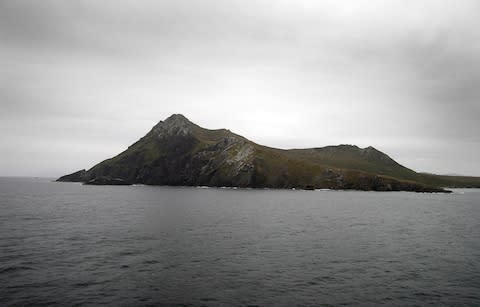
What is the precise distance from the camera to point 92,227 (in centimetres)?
6556

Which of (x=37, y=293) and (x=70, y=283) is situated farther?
(x=70, y=283)

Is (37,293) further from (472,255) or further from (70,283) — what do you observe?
(472,255)

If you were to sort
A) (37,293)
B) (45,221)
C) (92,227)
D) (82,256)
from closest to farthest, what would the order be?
(37,293), (82,256), (92,227), (45,221)

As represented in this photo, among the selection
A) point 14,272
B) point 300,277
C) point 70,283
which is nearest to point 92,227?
point 14,272

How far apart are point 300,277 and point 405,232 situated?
140ft

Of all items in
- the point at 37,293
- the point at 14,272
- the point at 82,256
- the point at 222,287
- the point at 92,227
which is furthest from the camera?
the point at 92,227

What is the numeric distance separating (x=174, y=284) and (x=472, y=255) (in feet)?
143

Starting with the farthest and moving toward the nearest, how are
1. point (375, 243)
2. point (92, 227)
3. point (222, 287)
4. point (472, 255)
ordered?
point (92, 227)
point (375, 243)
point (472, 255)
point (222, 287)

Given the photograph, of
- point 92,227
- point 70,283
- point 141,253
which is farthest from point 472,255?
point 92,227

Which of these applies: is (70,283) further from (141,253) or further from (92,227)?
(92,227)

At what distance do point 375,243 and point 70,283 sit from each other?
45870 millimetres

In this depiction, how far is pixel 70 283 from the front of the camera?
32219mm

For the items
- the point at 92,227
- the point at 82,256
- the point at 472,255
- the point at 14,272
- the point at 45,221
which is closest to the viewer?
the point at 14,272

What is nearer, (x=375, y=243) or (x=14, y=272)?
(x=14, y=272)
